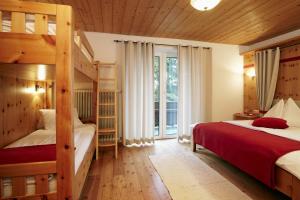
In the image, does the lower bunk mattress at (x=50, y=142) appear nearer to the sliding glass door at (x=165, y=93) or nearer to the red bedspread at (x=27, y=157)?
the red bedspread at (x=27, y=157)

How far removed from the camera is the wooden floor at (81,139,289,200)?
1.94m

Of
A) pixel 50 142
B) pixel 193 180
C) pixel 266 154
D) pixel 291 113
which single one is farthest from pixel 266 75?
Result: pixel 50 142

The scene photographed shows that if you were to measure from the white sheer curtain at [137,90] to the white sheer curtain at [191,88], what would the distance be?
0.74 metres

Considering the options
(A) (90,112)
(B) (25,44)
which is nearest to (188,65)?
(A) (90,112)

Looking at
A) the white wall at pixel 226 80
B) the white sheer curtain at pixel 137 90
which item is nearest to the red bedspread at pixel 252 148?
the white sheer curtain at pixel 137 90

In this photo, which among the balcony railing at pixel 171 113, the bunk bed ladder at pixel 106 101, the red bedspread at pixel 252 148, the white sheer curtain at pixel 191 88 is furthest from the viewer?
the balcony railing at pixel 171 113

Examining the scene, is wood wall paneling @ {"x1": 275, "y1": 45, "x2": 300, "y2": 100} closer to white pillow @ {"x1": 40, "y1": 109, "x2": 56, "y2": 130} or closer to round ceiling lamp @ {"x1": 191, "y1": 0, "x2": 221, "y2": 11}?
round ceiling lamp @ {"x1": 191, "y1": 0, "x2": 221, "y2": 11}

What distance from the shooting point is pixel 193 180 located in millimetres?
2238

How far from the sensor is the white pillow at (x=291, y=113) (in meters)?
2.91

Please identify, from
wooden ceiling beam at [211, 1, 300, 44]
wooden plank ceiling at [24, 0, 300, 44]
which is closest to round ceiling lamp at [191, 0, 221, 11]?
wooden plank ceiling at [24, 0, 300, 44]

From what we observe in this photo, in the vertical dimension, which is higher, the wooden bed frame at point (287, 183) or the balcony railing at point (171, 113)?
the balcony railing at point (171, 113)

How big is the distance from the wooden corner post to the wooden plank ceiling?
4.48ft

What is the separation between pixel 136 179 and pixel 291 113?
292 centimetres

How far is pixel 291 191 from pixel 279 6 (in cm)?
249
